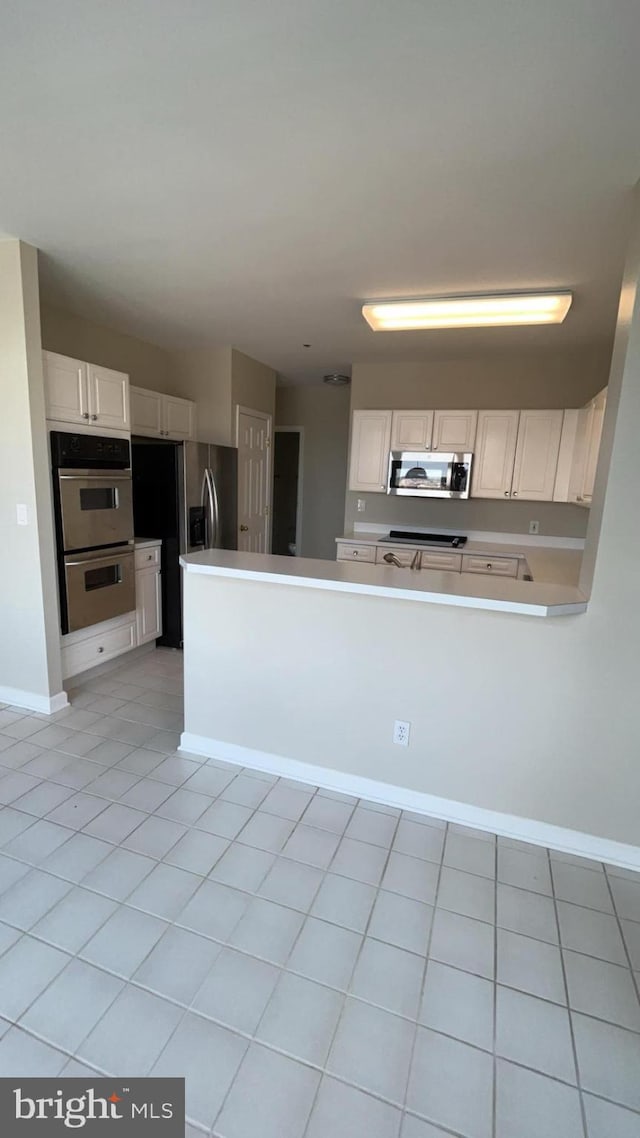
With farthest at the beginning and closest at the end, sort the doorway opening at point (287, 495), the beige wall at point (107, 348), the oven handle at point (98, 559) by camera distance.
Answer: the doorway opening at point (287, 495), the beige wall at point (107, 348), the oven handle at point (98, 559)

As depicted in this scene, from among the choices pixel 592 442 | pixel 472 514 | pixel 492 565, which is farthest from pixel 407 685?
pixel 472 514

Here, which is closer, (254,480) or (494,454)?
(494,454)

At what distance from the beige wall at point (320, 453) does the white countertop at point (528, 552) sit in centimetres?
154

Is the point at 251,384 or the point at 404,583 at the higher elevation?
the point at 251,384

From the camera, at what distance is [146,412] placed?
12.9ft

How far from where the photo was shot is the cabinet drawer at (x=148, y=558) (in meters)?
3.75

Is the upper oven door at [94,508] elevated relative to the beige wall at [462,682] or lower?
elevated

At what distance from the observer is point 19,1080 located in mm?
1210

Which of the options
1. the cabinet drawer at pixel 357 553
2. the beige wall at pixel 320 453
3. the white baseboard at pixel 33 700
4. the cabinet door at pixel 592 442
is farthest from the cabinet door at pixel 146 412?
the cabinet door at pixel 592 442

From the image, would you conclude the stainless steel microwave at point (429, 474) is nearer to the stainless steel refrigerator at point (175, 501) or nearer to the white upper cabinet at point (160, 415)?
the stainless steel refrigerator at point (175, 501)

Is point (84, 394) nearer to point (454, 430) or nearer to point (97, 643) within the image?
point (97, 643)
